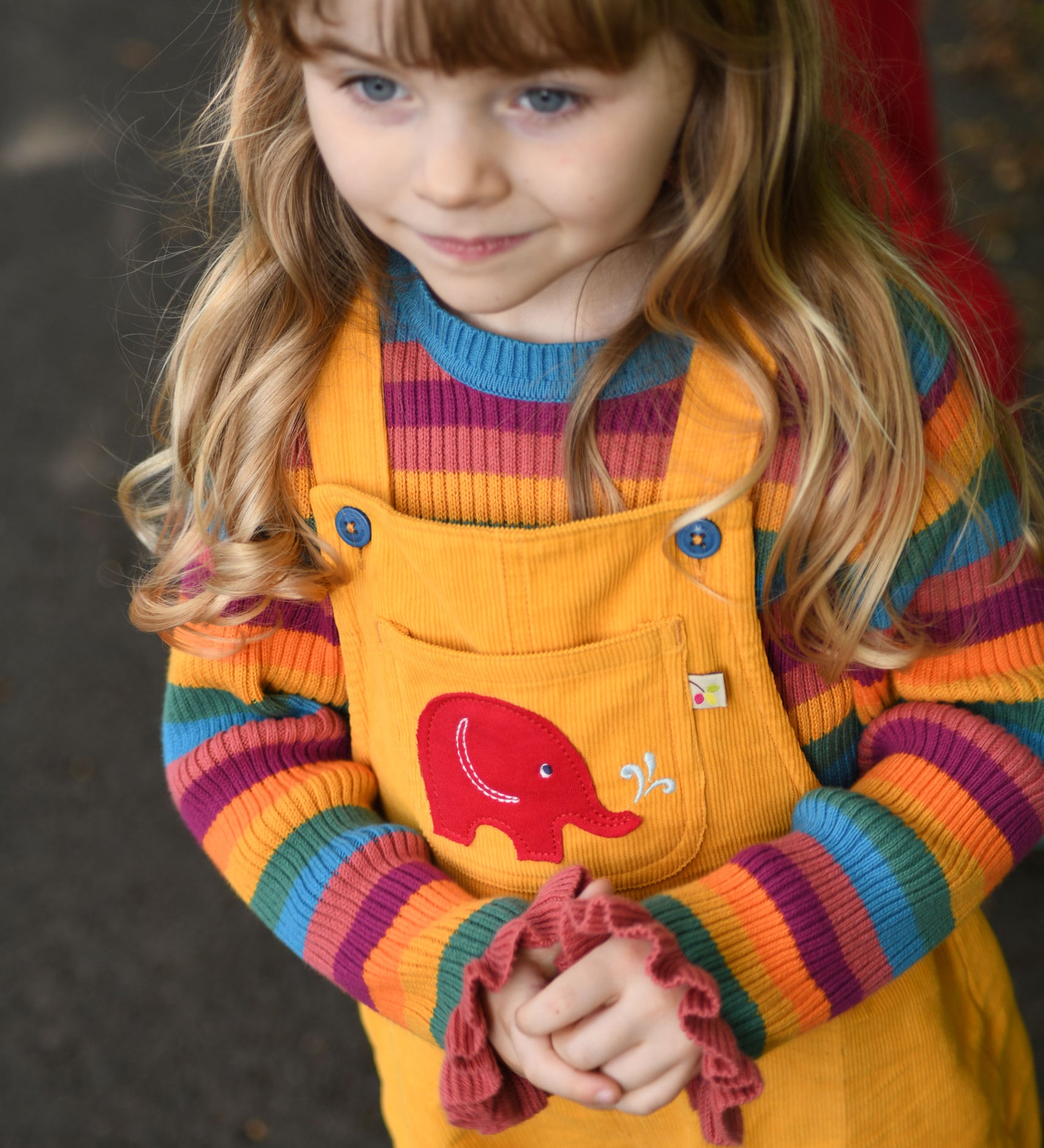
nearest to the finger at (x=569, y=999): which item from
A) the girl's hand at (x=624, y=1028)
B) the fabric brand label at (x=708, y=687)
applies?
the girl's hand at (x=624, y=1028)

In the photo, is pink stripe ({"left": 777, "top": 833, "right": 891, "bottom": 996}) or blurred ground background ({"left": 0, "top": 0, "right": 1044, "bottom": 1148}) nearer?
pink stripe ({"left": 777, "top": 833, "right": 891, "bottom": 996})

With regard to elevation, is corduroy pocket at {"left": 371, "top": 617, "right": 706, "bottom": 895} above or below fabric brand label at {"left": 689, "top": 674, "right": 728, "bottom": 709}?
below

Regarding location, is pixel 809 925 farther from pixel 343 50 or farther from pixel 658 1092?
pixel 343 50

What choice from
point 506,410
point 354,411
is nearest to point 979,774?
point 506,410

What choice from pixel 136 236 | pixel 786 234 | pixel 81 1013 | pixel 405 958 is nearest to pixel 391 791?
pixel 405 958

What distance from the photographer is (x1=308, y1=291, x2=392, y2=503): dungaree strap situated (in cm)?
96

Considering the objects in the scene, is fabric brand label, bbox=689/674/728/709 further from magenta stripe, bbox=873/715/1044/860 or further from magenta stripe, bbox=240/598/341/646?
magenta stripe, bbox=240/598/341/646

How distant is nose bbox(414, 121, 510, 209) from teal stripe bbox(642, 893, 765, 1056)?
20.7 inches

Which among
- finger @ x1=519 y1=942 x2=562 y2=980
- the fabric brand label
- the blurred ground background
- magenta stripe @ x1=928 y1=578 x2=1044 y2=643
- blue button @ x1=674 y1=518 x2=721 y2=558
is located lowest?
the blurred ground background

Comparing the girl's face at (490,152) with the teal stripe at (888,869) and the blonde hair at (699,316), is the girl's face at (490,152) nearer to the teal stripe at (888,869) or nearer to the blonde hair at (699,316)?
the blonde hair at (699,316)

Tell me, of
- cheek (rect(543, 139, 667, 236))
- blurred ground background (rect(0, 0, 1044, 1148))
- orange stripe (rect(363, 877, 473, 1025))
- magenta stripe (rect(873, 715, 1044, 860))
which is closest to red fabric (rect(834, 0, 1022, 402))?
blurred ground background (rect(0, 0, 1044, 1148))

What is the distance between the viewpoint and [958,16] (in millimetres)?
3312

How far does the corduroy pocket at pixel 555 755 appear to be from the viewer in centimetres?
95

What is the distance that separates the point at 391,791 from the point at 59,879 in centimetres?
114
